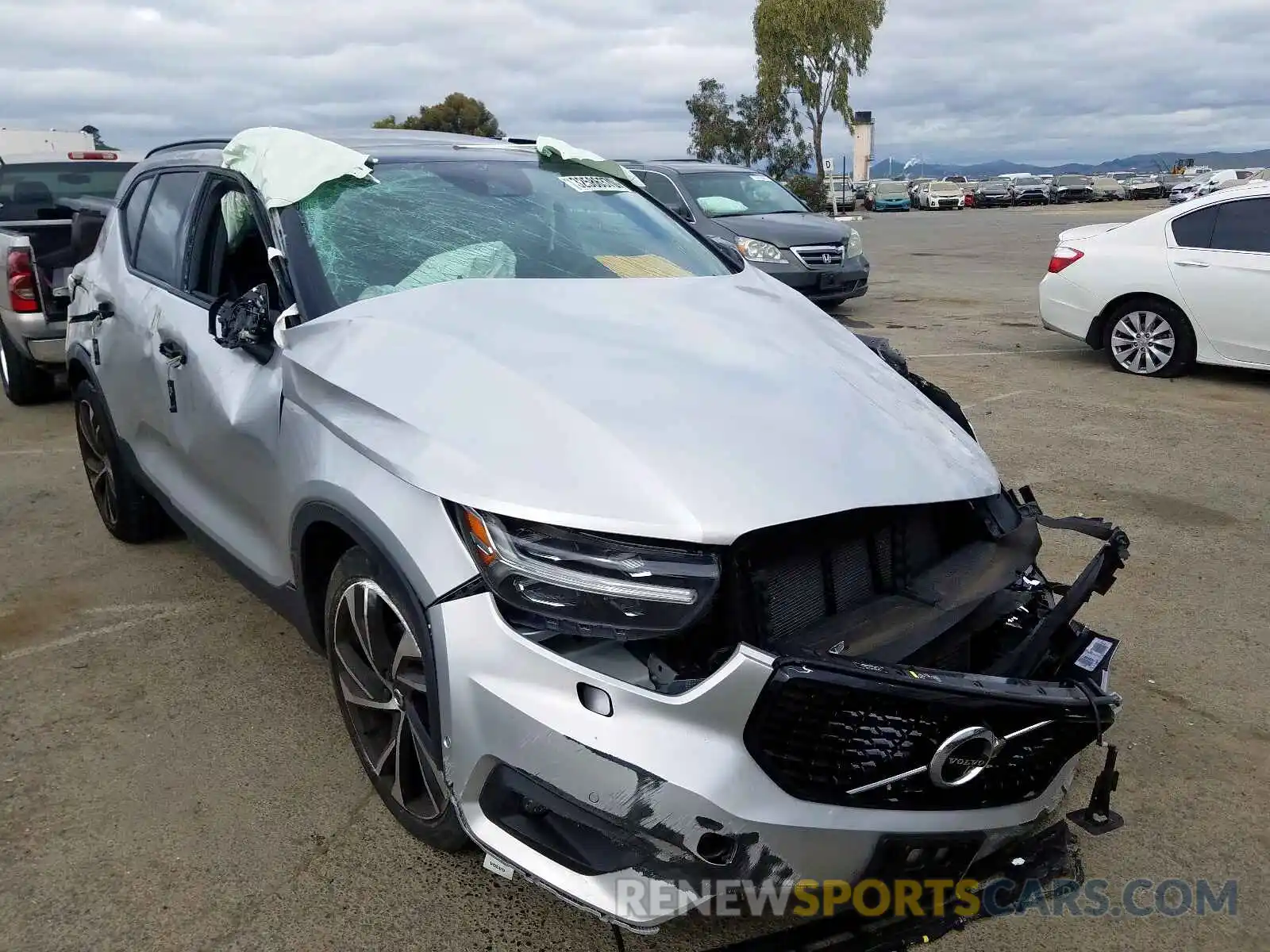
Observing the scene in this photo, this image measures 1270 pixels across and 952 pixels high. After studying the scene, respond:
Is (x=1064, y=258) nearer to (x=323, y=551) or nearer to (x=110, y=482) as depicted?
(x=110, y=482)

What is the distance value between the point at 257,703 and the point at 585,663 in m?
1.85

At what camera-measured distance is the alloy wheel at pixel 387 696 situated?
7.79 feet

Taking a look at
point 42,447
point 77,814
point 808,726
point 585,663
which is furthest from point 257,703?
point 42,447

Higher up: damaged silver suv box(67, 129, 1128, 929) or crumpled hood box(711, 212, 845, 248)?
crumpled hood box(711, 212, 845, 248)

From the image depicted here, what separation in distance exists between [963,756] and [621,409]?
1.02m

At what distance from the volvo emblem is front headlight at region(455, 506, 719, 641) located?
1.80 ft

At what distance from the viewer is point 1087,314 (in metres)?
8.52

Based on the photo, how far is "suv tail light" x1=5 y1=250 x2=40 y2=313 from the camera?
23.2ft

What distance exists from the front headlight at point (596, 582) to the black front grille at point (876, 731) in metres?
0.26

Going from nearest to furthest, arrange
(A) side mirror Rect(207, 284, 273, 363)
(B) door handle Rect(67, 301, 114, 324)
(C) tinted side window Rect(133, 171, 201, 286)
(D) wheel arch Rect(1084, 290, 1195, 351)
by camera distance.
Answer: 1. (A) side mirror Rect(207, 284, 273, 363)
2. (C) tinted side window Rect(133, 171, 201, 286)
3. (B) door handle Rect(67, 301, 114, 324)
4. (D) wheel arch Rect(1084, 290, 1195, 351)

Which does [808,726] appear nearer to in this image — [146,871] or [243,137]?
[146,871]

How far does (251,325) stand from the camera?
2.96 meters

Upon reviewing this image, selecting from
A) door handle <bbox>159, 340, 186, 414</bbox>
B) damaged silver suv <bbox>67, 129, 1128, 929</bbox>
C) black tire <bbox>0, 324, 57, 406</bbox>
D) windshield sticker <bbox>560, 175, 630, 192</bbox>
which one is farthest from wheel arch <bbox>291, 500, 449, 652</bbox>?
black tire <bbox>0, 324, 57, 406</bbox>

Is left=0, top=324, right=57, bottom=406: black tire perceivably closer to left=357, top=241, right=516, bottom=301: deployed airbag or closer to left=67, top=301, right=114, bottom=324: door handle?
left=67, top=301, right=114, bottom=324: door handle
